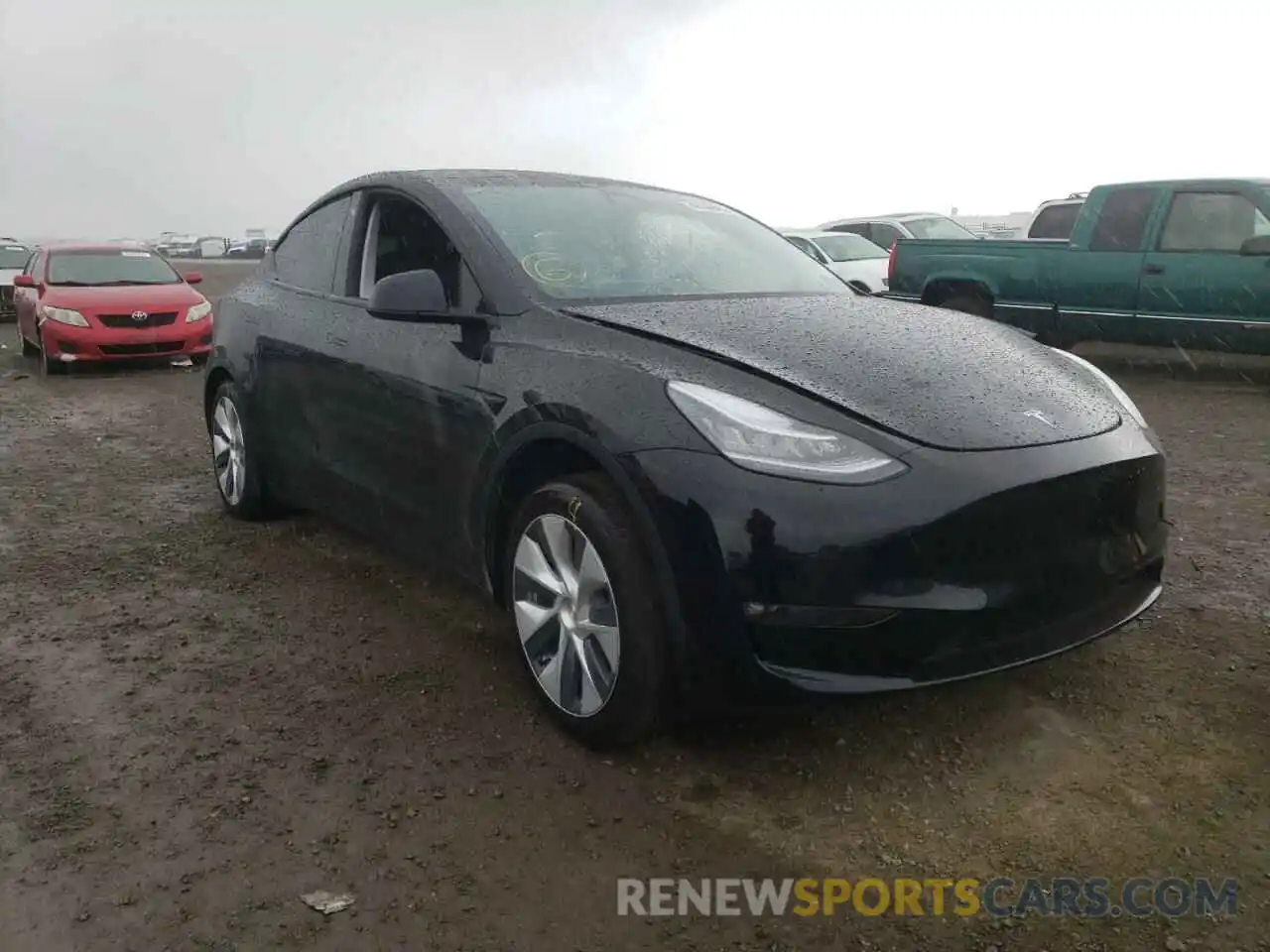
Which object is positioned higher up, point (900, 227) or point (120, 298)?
point (900, 227)

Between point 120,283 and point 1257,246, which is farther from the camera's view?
point 120,283

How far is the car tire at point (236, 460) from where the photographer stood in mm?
5086

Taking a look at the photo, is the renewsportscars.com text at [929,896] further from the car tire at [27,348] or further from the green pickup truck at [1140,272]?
the car tire at [27,348]

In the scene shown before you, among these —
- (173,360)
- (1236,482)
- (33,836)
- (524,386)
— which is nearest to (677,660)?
(524,386)

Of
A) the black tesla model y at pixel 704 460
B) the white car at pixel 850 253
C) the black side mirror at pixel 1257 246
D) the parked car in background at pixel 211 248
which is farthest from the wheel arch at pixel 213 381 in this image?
the parked car in background at pixel 211 248

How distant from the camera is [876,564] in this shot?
8.32ft

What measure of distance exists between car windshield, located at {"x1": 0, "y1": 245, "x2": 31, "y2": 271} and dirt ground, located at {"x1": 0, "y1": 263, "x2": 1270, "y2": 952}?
17855 millimetres

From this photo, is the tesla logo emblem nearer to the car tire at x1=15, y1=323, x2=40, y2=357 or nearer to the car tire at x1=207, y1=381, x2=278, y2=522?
the car tire at x1=207, y1=381, x2=278, y2=522

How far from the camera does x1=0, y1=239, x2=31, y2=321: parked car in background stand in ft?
62.1

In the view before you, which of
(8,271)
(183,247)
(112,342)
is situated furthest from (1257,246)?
(183,247)

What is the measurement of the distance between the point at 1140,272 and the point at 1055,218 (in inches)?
183

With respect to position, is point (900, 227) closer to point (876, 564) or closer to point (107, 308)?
point (107, 308)

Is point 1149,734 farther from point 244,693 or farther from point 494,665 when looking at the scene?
point 244,693

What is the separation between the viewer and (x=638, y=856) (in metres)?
2.57
